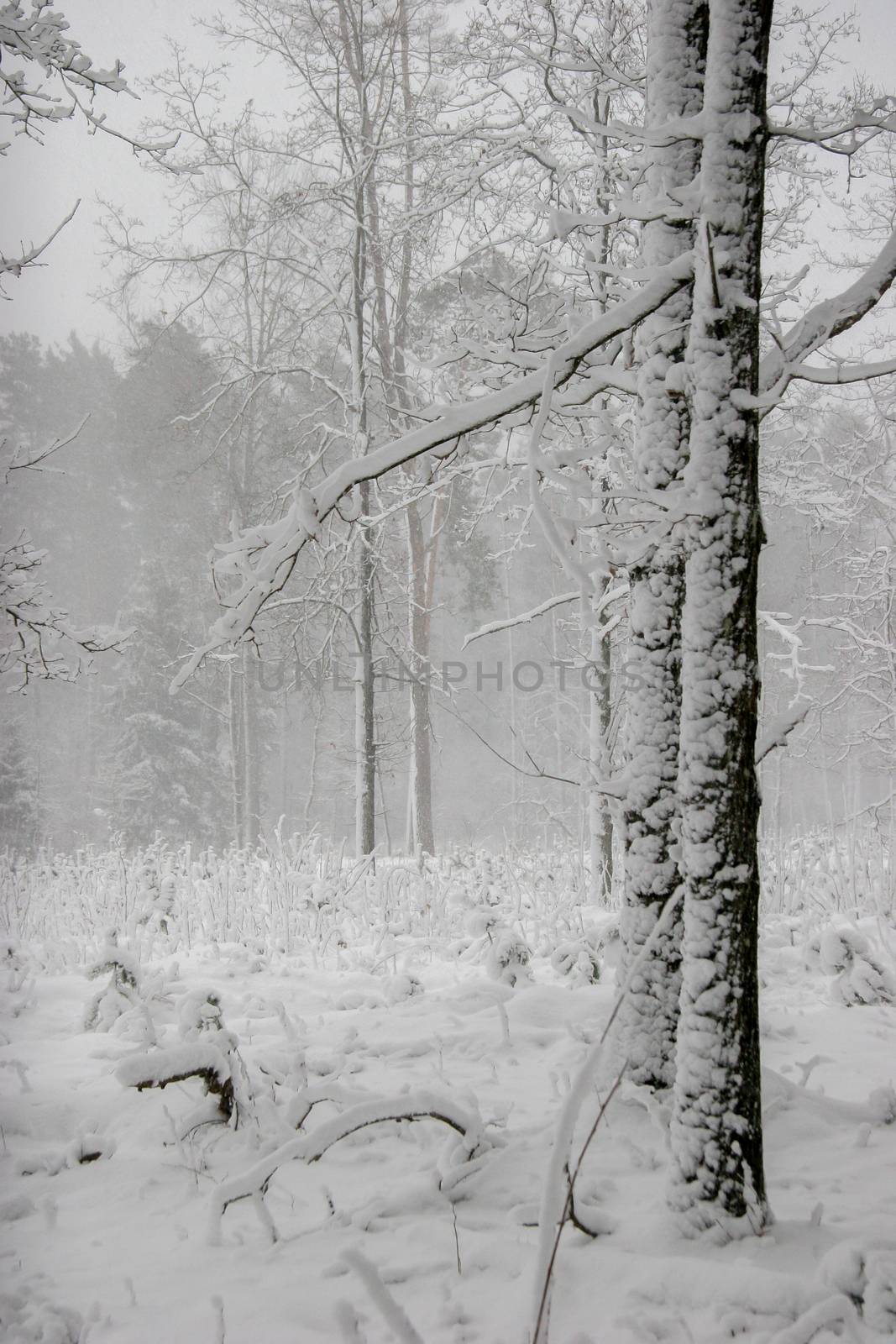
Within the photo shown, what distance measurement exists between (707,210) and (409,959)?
4557 mm

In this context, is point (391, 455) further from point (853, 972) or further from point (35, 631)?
point (853, 972)

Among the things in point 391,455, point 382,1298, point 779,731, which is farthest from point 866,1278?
point 391,455

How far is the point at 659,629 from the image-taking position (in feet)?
8.55

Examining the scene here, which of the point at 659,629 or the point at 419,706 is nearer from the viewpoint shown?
the point at 659,629

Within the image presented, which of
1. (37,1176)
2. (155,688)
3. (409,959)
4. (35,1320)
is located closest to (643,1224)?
(35,1320)

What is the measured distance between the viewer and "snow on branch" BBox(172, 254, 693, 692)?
182 centimetres

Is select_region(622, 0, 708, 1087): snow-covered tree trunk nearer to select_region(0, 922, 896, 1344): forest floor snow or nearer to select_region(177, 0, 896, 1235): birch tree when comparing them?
select_region(0, 922, 896, 1344): forest floor snow

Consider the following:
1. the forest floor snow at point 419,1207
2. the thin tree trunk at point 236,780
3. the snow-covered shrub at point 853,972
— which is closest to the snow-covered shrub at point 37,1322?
the forest floor snow at point 419,1207

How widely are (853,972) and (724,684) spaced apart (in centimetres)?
283

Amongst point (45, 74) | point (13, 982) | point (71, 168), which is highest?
point (45, 74)

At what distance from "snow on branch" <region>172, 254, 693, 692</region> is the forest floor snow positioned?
4.58ft

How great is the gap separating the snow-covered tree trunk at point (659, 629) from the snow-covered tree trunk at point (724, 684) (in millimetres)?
591

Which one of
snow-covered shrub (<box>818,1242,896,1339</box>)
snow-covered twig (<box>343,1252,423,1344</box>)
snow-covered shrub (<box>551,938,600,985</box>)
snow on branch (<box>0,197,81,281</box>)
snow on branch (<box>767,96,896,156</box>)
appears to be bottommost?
snow-covered shrub (<box>551,938,600,985</box>)

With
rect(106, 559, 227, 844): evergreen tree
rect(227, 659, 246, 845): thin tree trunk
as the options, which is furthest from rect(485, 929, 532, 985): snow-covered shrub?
rect(106, 559, 227, 844): evergreen tree
